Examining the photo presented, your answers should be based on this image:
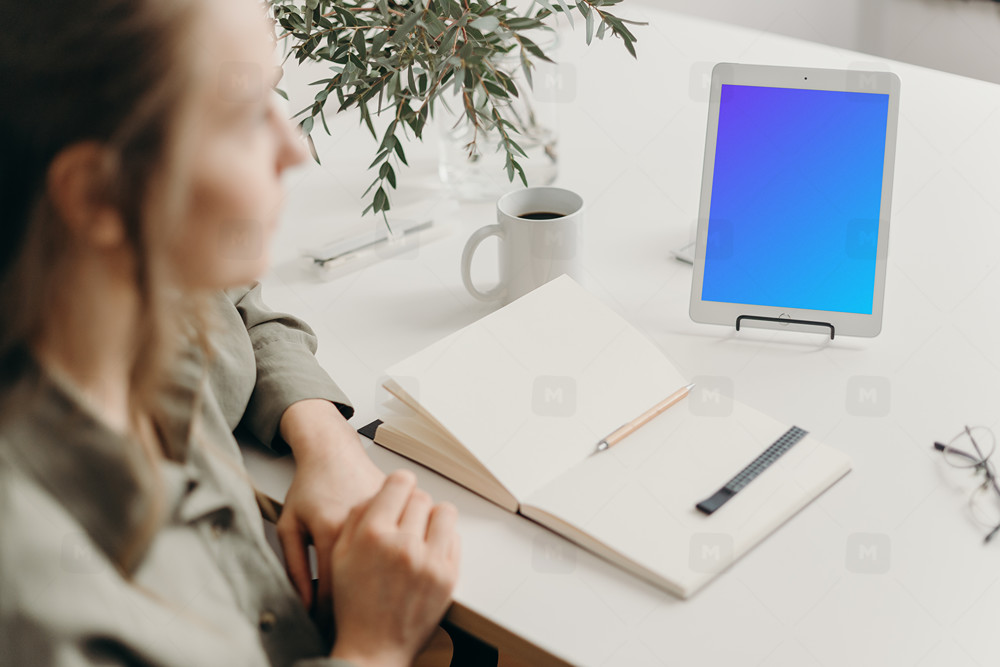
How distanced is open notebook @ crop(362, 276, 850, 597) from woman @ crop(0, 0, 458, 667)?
0.13m

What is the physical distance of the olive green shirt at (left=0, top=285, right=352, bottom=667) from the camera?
21.6 inches

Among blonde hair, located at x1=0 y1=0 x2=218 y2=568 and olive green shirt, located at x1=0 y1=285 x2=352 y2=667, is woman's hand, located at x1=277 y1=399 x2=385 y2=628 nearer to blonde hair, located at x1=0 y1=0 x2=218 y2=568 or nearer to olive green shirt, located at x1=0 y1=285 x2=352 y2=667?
olive green shirt, located at x1=0 y1=285 x2=352 y2=667

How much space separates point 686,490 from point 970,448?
0.29 metres

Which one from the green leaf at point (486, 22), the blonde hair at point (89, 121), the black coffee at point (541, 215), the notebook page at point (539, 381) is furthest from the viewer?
the black coffee at point (541, 215)

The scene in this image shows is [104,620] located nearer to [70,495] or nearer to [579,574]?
[70,495]

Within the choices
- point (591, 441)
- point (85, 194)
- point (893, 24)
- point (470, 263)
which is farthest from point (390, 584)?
point (893, 24)

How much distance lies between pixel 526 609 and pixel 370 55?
26.5 inches

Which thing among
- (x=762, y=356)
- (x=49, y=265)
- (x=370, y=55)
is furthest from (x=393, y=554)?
(x=370, y=55)

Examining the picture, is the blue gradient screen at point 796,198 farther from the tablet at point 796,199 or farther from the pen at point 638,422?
the pen at point 638,422

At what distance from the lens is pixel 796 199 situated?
1027 millimetres

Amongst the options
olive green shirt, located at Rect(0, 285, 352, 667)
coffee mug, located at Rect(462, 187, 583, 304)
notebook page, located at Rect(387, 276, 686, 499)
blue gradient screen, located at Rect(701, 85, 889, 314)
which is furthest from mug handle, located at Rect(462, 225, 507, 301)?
olive green shirt, located at Rect(0, 285, 352, 667)

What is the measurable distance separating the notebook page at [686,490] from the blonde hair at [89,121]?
0.41 meters

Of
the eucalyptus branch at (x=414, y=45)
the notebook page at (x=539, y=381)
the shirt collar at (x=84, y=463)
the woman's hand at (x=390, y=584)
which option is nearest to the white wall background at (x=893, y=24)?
the eucalyptus branch at (x=414, y=45)

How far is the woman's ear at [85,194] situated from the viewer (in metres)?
0.52
